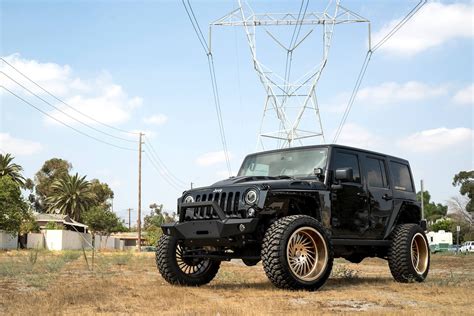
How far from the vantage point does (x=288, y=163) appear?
1040 cm

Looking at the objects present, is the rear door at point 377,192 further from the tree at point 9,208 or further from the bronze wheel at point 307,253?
the tree at point 9,208

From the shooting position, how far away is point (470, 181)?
84.9 metres

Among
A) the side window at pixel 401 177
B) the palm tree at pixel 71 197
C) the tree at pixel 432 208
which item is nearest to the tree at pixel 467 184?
the tree at pixel 432 208

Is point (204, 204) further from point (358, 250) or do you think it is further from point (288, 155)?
point (358, 250)

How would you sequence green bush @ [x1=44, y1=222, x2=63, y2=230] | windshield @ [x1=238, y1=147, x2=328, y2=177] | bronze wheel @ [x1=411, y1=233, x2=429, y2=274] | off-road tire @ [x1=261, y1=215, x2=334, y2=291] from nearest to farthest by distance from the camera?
off-road tire @ [x1=261, y1=215, x2=334, y2=291] < windshield @ [x1=238, y1=147, x2=328, y2=177] < bronze wheel @ [x1=411, y1=233, x2=429, y2=274] < green bush @ [x1=44, y1=222, x2=63, y2=230]

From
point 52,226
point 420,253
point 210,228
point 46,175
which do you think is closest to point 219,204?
point 210,228

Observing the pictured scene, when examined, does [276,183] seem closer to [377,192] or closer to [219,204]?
[219,204]

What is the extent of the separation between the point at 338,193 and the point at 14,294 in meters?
4.93

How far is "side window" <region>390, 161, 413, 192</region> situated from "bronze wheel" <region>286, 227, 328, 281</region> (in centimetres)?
315

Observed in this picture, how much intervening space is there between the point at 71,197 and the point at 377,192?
253 feet

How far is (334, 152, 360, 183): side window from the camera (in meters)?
10.2

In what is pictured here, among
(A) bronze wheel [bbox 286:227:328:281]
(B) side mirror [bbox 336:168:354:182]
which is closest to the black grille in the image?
(A) bronze wheel [bbox 286:227:328:281]

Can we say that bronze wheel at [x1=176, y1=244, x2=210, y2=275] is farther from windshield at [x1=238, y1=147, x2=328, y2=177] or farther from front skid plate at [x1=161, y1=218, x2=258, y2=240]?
windshield at [x1=238, y1=147, x2=328, y2=177]

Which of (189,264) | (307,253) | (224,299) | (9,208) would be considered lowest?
(224,299)
